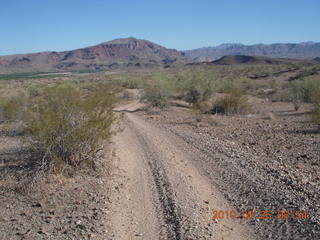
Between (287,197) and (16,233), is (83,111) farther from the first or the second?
(287,197)

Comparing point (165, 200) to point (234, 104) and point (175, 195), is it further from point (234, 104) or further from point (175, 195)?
point (234, 104)

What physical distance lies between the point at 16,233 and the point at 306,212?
482cm

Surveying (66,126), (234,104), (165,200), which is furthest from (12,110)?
(234,104)

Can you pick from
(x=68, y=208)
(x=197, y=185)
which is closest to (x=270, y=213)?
(x=197, y=185)

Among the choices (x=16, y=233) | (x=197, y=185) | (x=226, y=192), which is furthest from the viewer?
(x=197, y=185)

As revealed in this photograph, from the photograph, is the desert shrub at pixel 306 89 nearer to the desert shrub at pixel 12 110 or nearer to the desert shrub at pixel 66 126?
the desert shrub at pixel 12 110

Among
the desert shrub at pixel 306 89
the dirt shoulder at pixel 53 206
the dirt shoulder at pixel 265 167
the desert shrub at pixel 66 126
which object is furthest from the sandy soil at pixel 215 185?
the desert shrub at pixel 306 89

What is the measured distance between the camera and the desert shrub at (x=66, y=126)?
6.52 metres

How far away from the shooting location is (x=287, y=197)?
18.3 ft

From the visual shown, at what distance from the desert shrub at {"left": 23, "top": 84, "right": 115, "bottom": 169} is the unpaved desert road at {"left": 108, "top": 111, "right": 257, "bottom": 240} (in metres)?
1.00
